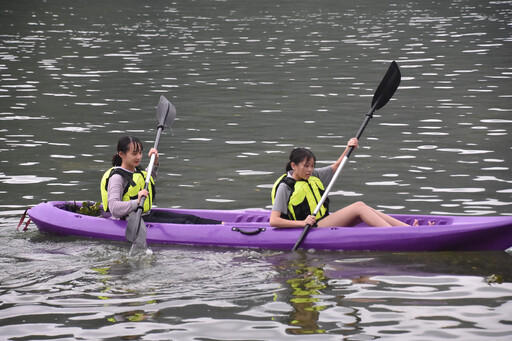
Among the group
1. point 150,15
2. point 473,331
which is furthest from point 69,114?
point 150,15

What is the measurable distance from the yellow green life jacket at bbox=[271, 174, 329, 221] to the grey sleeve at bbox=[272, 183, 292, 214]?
0.03 metres

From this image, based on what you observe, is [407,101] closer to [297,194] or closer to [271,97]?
[271,97]

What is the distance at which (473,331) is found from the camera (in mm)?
5535

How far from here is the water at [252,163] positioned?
596cm

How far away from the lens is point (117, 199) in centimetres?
784

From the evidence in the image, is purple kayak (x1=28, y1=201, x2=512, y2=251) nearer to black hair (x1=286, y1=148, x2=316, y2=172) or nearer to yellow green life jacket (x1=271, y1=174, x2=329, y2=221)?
yellow green life jacket (x1=271, y1=174, x2=329, y2=221)

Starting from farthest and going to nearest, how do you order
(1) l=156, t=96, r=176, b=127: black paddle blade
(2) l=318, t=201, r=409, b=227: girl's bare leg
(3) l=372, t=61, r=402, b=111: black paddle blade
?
(1) l=156, t=96, r=176, b=127: black paddle blade
(3) l=372, t=61, r=402, b=111: black paddle blade
(2) l=318, t=201, r=409, b=227: girl's bare leg

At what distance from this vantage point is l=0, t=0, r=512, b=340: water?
19.5ft

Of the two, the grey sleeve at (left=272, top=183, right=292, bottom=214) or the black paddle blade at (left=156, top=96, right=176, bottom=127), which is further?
the black paddle blade at (left=156, top=96, right=176, bottom=127)

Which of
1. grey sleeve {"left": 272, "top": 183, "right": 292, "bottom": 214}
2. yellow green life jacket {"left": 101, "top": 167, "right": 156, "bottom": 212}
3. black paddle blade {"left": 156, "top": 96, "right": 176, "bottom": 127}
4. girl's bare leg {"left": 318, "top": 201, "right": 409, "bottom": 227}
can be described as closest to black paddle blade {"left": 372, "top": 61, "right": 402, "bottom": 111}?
girl's bare leg {"left": 318, "top": 201, "right": 409, "bottom": 227}

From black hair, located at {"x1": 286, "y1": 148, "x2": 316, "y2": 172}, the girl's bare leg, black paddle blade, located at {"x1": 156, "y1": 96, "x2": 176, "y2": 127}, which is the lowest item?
the girl's bare leg

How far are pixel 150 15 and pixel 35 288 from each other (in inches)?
1208

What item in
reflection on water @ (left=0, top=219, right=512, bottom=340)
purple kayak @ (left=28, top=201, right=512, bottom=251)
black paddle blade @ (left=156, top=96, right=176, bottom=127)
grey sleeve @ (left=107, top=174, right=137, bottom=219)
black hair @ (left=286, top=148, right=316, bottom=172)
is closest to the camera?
reflection on water @ (left=0, top=219, right=512, bottom=340)

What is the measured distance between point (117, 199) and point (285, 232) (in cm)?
143
